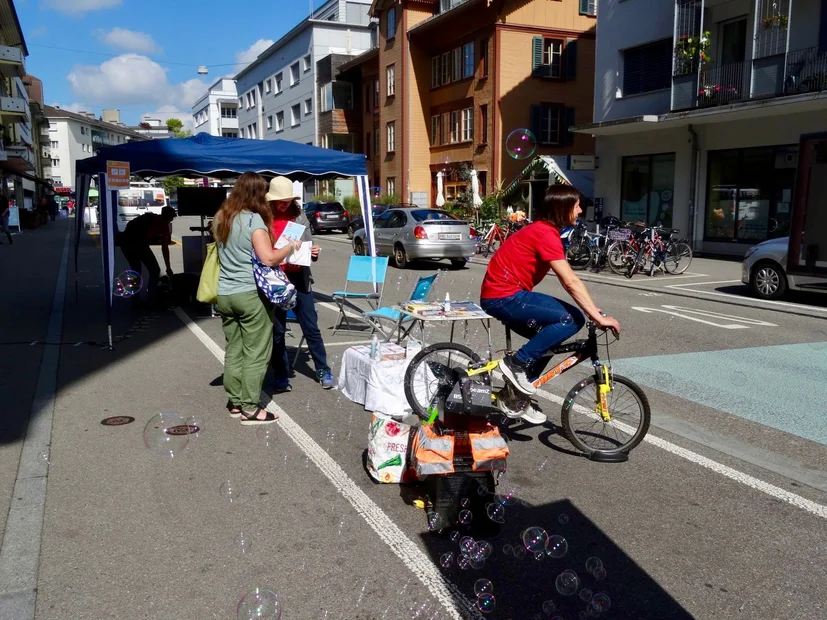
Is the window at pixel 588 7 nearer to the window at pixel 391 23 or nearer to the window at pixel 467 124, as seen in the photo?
the window at pixel 467 124

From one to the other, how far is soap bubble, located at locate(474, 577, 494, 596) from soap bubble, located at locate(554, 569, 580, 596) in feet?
0.97

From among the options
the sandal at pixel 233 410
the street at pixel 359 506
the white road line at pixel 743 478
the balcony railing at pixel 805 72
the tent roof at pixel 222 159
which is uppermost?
the balcony railing at pixel 805 72

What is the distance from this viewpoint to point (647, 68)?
2427cm

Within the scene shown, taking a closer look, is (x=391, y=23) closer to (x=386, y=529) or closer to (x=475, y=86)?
(x=475, y=86)

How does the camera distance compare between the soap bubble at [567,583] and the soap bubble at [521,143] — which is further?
the soap bubble at [521,143]

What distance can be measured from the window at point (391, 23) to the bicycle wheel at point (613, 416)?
128ft

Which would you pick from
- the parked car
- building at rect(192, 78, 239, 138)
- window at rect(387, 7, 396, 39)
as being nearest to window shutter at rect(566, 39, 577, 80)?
window at rect(387, 7, 396, 39)

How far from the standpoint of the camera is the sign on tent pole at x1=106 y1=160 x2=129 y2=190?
880cm

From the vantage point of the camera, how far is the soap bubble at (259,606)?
3045 millimetres

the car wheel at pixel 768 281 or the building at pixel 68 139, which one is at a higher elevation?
the building at pixel 68 139

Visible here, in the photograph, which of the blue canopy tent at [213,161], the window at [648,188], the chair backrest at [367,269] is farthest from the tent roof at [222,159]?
the window at [648,188]

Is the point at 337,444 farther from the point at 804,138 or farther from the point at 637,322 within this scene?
the point at 804,138

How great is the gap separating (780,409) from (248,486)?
14.4 feet

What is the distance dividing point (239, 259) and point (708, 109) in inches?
728
